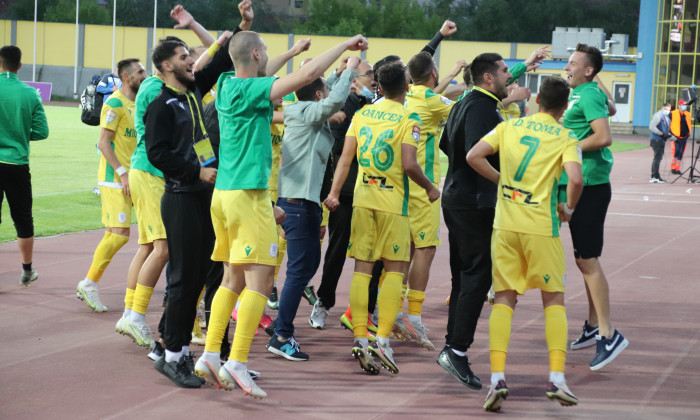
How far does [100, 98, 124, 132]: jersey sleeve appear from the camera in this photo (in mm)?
7773

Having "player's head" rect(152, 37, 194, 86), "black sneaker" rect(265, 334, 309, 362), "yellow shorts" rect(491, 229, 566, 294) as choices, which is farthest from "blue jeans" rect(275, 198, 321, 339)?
"yellow shorts" rect(491, 229, 566, 294)

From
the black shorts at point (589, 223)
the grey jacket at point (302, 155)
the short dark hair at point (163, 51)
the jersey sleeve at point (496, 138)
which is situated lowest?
the black shorts at point (589, 223)

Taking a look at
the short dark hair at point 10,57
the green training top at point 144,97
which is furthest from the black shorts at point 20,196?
the green training top at point 144,97

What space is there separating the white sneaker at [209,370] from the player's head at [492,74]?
8.39ft

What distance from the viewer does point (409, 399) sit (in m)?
5.65

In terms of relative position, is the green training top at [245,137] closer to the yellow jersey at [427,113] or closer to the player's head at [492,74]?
the player's head at [492,74]

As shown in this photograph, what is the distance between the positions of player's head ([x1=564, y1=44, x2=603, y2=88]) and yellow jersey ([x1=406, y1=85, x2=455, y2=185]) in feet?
3.10

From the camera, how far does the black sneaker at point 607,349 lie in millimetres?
6484

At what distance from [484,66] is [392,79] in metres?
0.66

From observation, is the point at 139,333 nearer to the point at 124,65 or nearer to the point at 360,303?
the point at 360,303

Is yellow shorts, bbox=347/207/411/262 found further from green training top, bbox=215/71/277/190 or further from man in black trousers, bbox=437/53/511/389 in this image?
green training top, bbox=215/71/277/190

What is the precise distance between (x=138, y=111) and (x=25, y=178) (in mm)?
2806

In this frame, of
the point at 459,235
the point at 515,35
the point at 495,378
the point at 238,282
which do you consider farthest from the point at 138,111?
the point at 515,35

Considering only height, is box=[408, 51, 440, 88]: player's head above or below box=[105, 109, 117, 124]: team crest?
above
